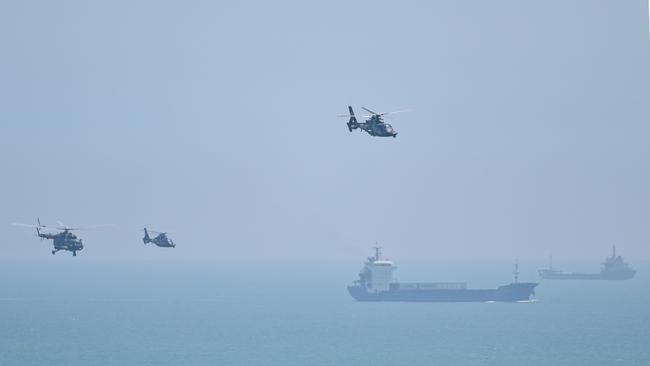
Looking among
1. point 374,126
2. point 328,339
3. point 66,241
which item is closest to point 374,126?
point 374,126

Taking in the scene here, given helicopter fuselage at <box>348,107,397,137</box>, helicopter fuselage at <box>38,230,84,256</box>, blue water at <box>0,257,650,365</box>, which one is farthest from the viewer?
blue water at <box>0,257,650,365</box>

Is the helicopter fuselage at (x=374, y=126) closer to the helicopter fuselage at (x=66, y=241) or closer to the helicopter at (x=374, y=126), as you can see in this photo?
the helicopter at (x=374, y=126)

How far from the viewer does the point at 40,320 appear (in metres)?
189

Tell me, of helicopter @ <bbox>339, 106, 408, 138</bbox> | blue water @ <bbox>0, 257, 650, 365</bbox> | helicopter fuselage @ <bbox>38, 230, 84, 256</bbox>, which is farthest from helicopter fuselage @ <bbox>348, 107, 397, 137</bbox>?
blue water @ <bbox>0, 257, 650, 365</bbox>

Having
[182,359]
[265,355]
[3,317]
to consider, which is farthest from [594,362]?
[3,317]

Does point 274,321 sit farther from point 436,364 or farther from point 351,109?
point 351,109

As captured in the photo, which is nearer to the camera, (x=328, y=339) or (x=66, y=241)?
(x=66, y=241)

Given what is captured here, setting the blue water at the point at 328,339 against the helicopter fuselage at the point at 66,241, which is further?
the blue water at the point at 328,339

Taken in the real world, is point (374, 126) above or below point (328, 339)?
above

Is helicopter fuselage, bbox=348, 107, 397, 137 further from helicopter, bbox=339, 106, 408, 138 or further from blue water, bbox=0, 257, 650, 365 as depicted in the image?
blue water, bbox=0, 257, 650, 365

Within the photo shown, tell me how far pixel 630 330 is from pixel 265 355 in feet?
205

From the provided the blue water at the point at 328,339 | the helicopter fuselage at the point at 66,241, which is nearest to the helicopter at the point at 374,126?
the helicopter fuselage at the point at 66,241

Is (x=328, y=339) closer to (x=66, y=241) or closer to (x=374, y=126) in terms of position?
(x=66, y=241)

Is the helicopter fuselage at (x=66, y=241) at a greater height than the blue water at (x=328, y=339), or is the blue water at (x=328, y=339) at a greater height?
the helicopter fuselage at (x=66, y=241)
